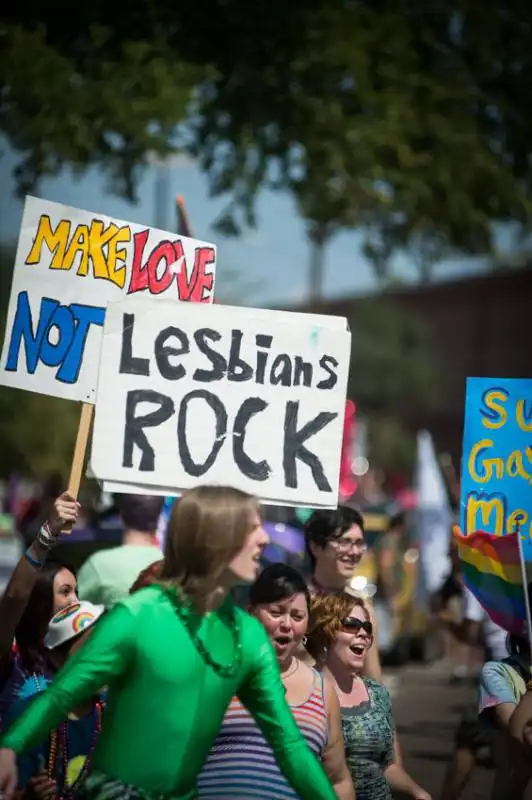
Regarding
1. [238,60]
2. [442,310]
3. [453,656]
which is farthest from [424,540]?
[442,310]

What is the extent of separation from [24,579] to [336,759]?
115cm

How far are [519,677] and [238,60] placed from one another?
7390mm

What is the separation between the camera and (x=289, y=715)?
3.88 m

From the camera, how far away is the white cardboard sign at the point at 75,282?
558cm

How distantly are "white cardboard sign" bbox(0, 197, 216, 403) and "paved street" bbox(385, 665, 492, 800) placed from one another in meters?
3.61

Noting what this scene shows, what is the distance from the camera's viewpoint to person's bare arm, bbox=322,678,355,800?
460cm

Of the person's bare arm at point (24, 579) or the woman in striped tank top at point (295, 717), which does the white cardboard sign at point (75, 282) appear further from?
the woman in striped tank top at point (295, 717)

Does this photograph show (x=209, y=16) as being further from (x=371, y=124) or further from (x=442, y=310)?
(x=442, y=310)

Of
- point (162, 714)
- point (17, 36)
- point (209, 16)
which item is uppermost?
point (209, 16)

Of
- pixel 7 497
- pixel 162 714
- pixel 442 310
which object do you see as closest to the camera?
pixel 162 714

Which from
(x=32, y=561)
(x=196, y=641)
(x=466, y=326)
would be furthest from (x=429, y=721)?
(x=466, y=326)

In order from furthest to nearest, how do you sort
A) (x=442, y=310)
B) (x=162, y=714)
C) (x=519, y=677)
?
(x=442, y=310) < (x=519, y=677) < (x=162, y=714)

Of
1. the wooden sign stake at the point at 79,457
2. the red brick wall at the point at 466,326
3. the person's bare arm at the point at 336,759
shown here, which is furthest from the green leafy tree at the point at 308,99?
the red brick wall at the point at 466,326

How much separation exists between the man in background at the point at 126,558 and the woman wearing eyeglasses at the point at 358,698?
1.74 m
